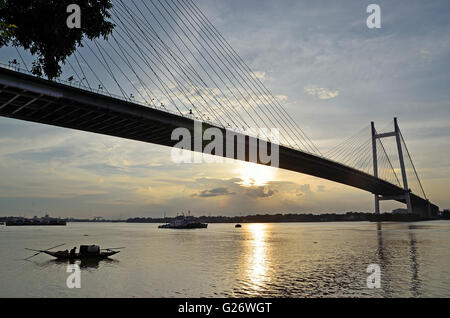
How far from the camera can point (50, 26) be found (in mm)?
12406

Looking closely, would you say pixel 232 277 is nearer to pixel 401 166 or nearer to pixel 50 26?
pixel 50 26

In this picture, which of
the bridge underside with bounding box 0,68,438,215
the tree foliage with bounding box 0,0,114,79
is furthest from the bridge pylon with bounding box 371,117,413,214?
the tree foliage with bounding box 0,0,114,79

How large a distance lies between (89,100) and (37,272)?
16.1m

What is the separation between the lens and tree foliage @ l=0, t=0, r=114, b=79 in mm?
11906

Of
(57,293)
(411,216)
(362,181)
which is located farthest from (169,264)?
(411,216)

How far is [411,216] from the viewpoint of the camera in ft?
447

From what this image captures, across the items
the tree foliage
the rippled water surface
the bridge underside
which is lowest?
the rippled water surface

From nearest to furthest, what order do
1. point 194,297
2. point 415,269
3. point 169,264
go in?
point 194,297 → point 415,269 → point 169,264

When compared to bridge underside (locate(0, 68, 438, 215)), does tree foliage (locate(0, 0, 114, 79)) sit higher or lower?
lower

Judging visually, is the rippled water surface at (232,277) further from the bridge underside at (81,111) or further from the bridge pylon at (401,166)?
the bridge pylon at (401,166)

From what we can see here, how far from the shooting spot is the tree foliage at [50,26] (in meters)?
11.9

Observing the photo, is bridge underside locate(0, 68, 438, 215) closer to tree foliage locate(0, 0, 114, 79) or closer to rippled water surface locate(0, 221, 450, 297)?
A: rippled water surface locate(0, 221, 450, 297)

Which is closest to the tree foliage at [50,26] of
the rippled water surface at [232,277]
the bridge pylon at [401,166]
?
the rippled water surface at [232,277]
